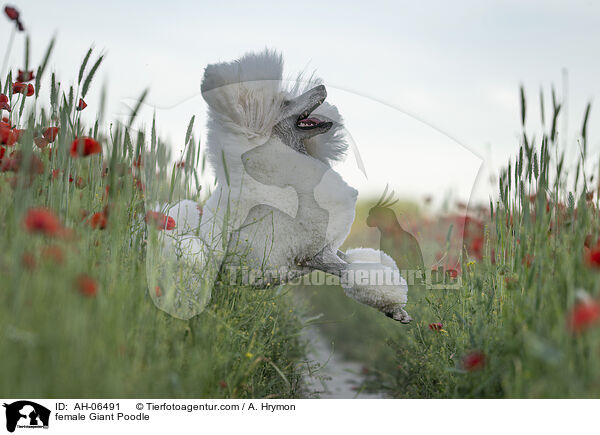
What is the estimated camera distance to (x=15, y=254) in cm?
140

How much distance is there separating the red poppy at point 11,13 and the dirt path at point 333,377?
233 cm

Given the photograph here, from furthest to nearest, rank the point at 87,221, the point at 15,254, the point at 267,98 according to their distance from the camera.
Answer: the point at 267,98, the point at 87,221, the point at 15,254

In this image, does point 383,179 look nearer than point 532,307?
No

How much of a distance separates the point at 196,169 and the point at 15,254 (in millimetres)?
1191

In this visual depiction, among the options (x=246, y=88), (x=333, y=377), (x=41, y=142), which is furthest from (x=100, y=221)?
(x=333, y=377)

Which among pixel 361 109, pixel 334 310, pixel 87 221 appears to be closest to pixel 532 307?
pixel 361 109

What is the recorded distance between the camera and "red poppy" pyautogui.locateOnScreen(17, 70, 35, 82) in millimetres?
2152

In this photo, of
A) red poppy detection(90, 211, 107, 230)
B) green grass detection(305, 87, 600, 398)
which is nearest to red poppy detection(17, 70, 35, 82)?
red poppy detection(90, 211, 107, 230)

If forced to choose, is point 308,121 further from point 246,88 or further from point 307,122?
point 246,88

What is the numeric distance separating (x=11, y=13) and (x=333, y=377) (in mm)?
3213

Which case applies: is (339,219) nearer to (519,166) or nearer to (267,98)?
(267,98)
